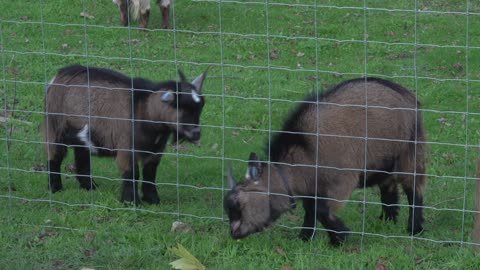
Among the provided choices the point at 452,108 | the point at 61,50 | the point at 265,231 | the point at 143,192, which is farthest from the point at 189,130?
the point at 61,50

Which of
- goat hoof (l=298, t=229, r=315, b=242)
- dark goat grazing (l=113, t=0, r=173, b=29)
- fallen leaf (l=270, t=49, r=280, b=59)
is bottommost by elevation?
goat hoof (l=298, t=229, r=315, b=242)

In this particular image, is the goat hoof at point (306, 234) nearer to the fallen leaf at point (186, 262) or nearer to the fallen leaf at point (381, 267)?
the fallen leaf at point (381, 267)

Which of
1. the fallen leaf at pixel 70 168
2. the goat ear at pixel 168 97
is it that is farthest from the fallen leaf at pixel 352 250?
the fallen leaf at pixel 70 168

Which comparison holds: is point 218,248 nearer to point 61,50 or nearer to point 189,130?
point 189,130

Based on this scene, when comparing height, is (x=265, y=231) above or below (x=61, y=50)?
below

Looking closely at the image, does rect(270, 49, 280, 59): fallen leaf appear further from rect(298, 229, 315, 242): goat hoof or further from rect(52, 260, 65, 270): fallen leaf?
rect(52, 260, 65, 270): fallen leaf

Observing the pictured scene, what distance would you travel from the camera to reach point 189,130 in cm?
758

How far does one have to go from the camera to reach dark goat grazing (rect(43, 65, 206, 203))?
7.55 metres

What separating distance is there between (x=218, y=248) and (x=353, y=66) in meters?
5.83

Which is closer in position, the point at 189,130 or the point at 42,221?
the point at 42,221

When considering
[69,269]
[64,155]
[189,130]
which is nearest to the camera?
[69,269]

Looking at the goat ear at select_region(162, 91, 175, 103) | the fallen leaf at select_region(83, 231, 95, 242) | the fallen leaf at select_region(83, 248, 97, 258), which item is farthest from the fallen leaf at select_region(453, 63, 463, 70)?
the fallen leaf at select_region(83, 248, 97, 258)

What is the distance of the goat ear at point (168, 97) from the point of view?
7407 mm

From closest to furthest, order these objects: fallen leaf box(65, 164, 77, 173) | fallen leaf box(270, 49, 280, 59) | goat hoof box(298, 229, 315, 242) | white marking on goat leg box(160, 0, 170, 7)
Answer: goat hoof box(298, 229, 315, 242) < fallen leaf box(65, 164, 77, 173) < fallen leaf box(270, 49, 280, 59) < white marking on goat leg box(160, 0, 170, 7)
